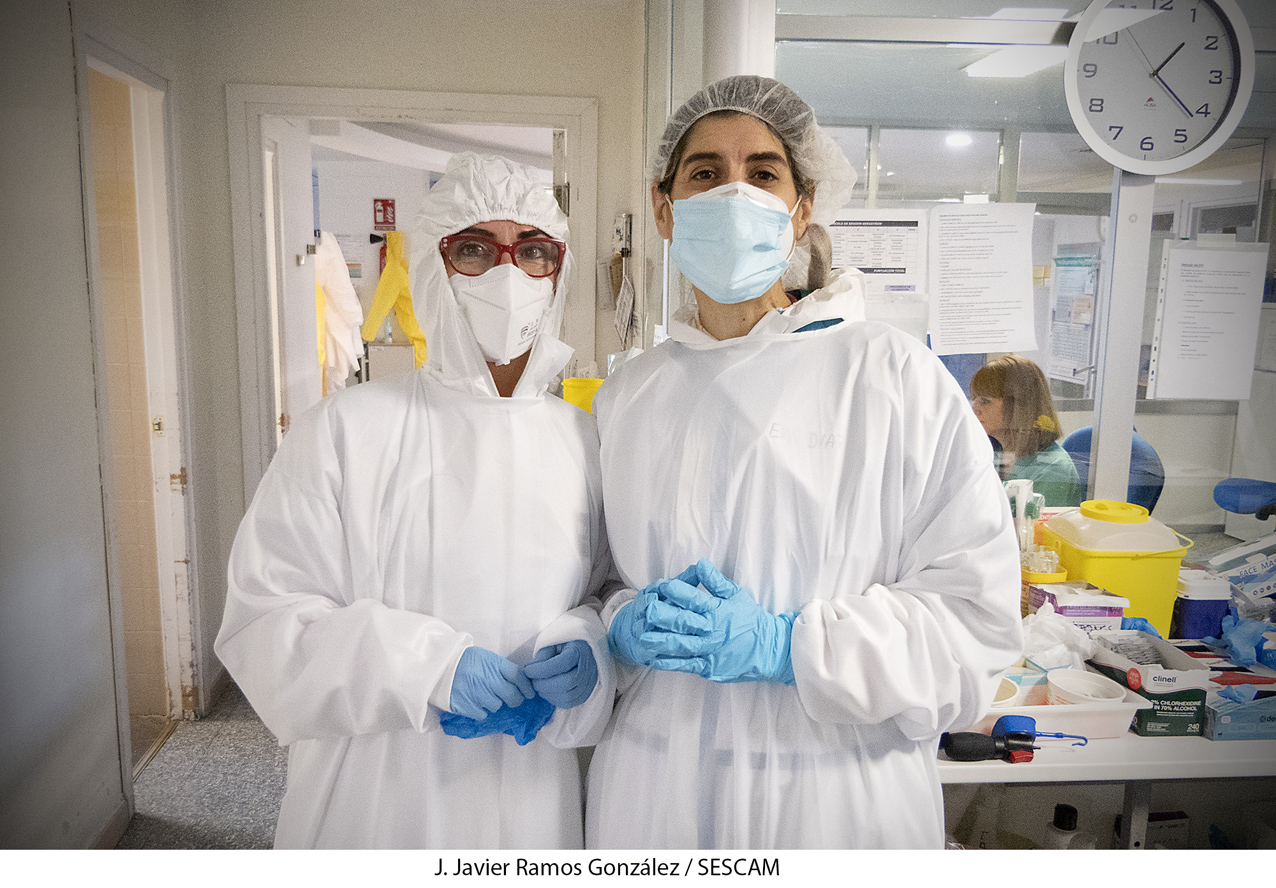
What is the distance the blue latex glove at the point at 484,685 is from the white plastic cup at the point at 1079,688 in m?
1.03

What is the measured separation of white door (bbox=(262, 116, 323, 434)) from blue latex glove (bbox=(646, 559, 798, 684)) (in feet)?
8.96

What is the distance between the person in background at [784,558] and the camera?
1020 millimetres

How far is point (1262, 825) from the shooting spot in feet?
3.12

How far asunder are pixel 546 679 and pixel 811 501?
42cm

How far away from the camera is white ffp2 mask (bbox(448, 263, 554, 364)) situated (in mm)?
1161

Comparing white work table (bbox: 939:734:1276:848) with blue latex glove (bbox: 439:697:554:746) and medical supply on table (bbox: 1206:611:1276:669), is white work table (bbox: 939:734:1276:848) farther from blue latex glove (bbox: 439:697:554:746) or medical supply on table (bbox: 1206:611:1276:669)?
blue latex glove (bbox: 439:697:554:746)

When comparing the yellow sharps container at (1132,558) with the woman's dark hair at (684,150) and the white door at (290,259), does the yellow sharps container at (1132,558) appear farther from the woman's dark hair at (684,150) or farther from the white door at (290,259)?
the white door at (290,259)

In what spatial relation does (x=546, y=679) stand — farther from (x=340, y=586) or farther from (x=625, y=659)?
(x=340, y=586)

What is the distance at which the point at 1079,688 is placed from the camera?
1523 mm

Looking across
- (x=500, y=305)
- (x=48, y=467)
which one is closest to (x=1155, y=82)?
(x=500, y=305)

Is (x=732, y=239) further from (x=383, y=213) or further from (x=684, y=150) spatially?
(x=383, y=213)

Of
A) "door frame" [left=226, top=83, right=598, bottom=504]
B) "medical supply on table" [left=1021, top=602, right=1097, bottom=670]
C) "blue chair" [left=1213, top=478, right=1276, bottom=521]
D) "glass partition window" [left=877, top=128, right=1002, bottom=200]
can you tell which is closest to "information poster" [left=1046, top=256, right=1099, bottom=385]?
"glass partition window" [left=877, top=128, right=1002, bottom=200]

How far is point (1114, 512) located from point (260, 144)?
3.06 m

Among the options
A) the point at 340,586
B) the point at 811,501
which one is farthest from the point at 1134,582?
the point at 340,586
